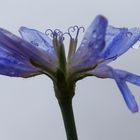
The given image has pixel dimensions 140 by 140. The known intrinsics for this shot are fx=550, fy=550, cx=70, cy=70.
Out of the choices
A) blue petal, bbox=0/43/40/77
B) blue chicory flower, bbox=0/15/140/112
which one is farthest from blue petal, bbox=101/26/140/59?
blue petal, bbox=0/43/40/77

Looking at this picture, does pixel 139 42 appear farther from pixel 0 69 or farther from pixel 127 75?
pixel 0 69

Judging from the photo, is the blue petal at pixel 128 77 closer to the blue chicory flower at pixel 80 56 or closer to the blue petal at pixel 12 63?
the blue chicory flower at pixel 80 56

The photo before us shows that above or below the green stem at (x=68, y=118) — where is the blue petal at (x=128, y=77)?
above

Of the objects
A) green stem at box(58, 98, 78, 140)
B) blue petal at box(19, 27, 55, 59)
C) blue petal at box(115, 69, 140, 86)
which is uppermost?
blue petal at box(19, 27, 55, 59)

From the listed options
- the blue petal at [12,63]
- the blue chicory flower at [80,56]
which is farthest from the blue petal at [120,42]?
the blue petal at [12,63]

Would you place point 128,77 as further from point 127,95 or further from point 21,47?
point 21,47

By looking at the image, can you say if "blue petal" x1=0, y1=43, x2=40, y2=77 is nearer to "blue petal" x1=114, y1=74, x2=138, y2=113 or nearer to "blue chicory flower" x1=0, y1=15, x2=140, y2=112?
"blue chicory flower" x1=0, y1=15, x2=140, y2=112
